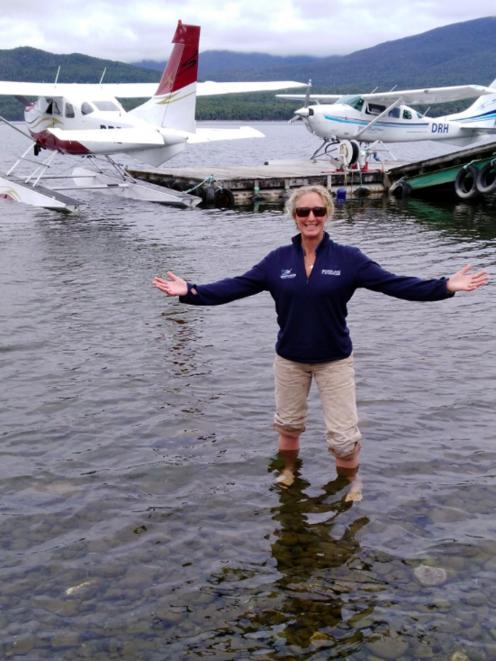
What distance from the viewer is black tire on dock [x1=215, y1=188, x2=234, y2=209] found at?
81.9ft

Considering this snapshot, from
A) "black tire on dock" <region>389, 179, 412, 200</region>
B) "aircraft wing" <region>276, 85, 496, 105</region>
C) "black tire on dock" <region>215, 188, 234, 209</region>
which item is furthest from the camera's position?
"aircraft wing" <region>276, 85, 496, 105</region>

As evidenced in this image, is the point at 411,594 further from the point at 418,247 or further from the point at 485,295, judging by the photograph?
the point at 418,247

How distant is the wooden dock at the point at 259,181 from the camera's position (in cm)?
2534

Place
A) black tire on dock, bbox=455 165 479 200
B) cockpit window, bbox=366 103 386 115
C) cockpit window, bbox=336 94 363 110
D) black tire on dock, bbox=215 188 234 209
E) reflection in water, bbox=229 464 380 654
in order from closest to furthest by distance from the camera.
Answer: reflection in water, bbox=229 464 380 654 < black tire on dock, bbox=215 188 234 209 < black tire on dock, bbox=455 165 479 200 < cockpit window, bbox=336 94 363 110 < cockpit window, bbox=366 103 386 115

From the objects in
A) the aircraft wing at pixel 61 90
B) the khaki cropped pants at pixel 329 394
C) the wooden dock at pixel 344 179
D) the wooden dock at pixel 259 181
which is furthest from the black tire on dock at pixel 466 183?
the khaki cropped pants at pixel 329 394

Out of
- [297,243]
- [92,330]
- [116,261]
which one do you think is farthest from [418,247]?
[297,243]

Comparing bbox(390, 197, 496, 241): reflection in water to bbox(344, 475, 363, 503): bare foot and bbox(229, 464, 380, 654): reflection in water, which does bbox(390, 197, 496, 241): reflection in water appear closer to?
bbox(344, 475, 363, 503): bare foot

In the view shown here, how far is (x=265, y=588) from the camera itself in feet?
14.0

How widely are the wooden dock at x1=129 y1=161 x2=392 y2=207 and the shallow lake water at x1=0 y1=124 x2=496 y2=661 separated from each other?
1465cm

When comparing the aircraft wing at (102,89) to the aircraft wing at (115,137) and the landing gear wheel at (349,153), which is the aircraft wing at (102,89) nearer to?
the aircraft wing at (115,137)

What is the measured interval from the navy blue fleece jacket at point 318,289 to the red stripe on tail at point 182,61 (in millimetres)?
18503

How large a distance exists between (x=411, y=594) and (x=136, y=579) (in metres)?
1.57

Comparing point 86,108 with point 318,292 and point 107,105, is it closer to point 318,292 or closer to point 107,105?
point 107,105

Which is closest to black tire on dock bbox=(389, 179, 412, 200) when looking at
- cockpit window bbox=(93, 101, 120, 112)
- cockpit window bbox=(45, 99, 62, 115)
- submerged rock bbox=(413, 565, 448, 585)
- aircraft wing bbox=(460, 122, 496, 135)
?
aircraft wing bbox=(460, 122, 496, 135)
